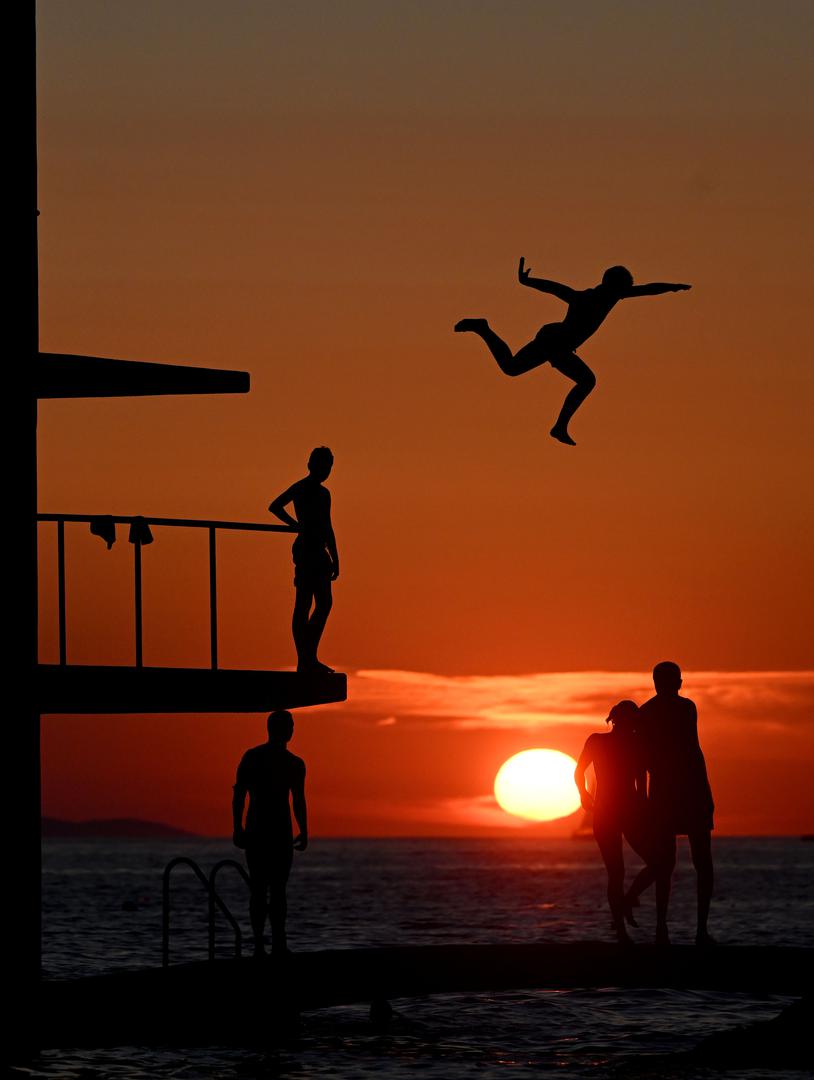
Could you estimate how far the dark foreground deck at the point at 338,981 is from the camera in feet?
58.5

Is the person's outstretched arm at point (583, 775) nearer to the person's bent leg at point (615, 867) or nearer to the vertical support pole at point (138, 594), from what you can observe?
the person's bent leg at point (615, 867)

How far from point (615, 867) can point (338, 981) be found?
3.06m

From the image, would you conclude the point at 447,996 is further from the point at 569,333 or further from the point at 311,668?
the point at 569,333

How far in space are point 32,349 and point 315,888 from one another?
91.0 metres

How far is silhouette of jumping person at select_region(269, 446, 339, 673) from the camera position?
61.0ft

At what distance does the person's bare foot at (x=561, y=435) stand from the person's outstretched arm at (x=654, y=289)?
4.49ft

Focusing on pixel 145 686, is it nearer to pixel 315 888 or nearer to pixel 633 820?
pixel 633 820

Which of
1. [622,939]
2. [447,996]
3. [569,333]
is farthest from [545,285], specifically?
[447,996]

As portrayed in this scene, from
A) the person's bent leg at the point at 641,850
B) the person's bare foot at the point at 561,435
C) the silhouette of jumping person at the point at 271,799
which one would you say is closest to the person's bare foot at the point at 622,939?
the person's bent leg at the point at 641,850

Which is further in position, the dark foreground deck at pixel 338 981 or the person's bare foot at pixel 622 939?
the person's bare foot at pixel 622 939

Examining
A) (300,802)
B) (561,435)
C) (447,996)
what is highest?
(561,435)

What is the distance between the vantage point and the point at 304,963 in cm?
1891

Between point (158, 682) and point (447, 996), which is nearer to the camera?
point (158, 682)

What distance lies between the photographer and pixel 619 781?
60.6ft
